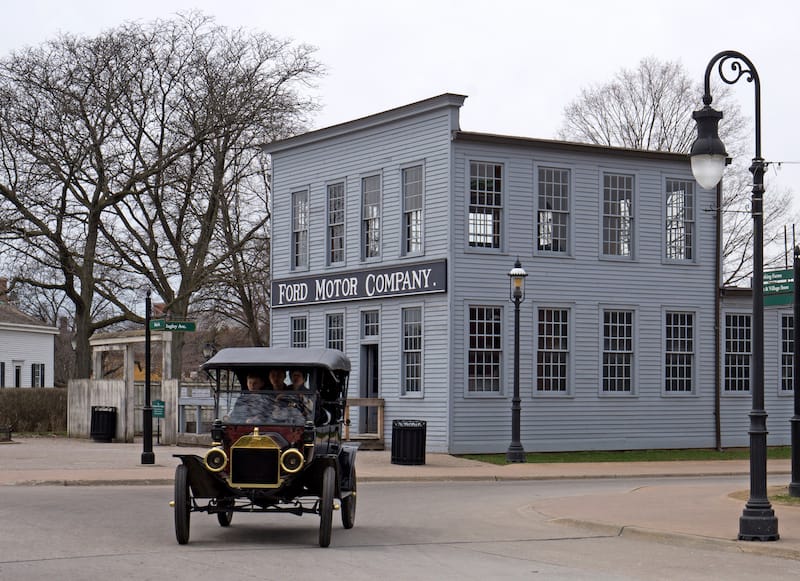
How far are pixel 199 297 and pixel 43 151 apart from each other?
381 inches

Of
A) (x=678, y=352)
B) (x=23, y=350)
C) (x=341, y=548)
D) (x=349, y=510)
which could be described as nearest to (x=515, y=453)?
(x=678, y=352)

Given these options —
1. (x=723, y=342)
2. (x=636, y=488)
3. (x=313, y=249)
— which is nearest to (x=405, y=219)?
(x=313, y=249)

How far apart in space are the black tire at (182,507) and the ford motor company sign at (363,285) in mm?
17945

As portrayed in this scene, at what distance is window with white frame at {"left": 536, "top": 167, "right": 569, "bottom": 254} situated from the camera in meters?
33.2

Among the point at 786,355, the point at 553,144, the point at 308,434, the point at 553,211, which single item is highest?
the point at 553,144

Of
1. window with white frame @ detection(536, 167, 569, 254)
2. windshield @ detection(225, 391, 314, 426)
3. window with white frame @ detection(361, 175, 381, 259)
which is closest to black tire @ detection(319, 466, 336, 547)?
windshield @ detection(225, 391, 314, 426)

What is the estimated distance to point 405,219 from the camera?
33250mm

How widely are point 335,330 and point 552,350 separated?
625 centimetres

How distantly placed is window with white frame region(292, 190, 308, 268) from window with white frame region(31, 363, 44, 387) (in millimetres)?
32099

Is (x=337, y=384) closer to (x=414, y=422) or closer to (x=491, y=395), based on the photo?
(x=414, y=422)

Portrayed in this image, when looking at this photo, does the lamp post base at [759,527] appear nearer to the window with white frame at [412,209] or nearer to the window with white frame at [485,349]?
the window with white frame at [485,349]

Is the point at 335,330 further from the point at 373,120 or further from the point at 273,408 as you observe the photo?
the point at 273,408

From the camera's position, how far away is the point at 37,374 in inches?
2596

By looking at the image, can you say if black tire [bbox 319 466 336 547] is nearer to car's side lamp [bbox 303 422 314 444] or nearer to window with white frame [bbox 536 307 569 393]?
car's side lamp [bbox 303 422 314 444]
